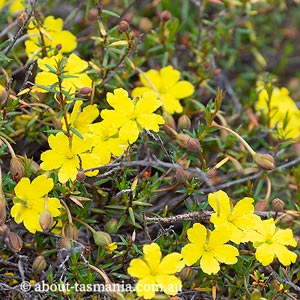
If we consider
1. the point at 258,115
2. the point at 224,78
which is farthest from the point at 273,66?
the point at 258,115

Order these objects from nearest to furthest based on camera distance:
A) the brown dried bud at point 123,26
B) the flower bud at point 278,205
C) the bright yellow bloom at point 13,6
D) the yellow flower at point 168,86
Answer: the flower bud at point 278,205 → the brown dried bud at point 123,26 → the yellow flower at point 168,86 → the bright yellow bloom at point 13,6

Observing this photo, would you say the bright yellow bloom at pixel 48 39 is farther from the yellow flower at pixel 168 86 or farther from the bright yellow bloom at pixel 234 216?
the bright yellow bloom at pixel 234 216

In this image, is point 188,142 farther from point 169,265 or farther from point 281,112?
point 281,112

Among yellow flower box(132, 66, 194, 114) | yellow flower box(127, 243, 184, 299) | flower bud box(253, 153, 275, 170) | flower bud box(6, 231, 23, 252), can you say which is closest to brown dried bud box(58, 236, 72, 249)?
flower bud box(6, 231, 23, 252)

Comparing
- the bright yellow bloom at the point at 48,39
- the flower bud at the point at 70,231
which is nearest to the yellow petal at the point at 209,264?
the flower bud at the point at 70,231

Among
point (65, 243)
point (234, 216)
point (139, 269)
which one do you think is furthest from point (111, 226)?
point (234, 216)

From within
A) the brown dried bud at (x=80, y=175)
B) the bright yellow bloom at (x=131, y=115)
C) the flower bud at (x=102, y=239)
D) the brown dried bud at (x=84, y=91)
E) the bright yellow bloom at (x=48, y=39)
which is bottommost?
the flower bud at (x=102, y=239)

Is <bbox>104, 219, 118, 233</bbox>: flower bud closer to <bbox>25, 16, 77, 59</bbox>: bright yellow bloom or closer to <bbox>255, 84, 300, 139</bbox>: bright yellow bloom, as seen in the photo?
<bbox>25, 16, 77, 59</bbox>: bright yellow bloom
